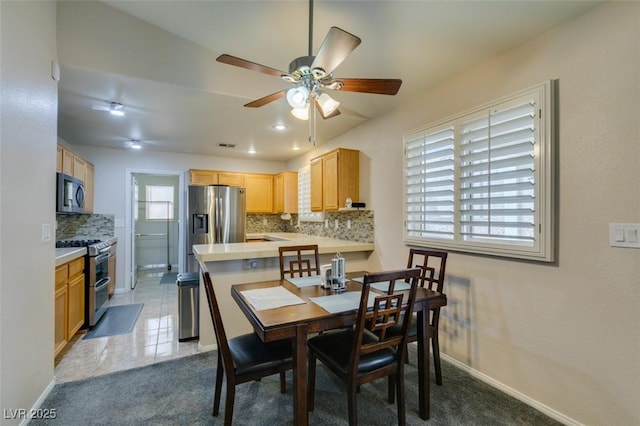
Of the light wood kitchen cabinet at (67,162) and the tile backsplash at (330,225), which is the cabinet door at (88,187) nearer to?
the light wood kitchen cabinet at (67,162)

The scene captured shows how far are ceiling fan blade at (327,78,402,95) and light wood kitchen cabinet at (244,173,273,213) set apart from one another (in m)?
4.07

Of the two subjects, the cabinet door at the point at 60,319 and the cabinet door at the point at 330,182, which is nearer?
the cabinet door at the point at 60,319

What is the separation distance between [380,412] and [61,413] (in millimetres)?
2042

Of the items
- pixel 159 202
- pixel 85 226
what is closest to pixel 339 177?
pixel 85 226

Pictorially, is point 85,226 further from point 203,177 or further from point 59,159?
point 203,177

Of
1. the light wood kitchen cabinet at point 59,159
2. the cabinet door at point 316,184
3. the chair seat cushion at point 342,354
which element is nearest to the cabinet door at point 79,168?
the light wood kitchen cabinet at point 59,159

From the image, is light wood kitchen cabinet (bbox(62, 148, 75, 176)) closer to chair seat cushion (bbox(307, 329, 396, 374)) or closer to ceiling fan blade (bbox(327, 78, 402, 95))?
ceiling fan blade (bbox(327, 78, 402, 95))

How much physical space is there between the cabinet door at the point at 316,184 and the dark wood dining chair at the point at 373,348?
7.65 ft

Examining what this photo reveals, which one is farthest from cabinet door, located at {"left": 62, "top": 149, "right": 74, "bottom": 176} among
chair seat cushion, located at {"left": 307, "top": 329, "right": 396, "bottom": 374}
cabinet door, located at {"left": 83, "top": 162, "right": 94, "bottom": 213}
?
chair seat cushion, located at {"left": 307, "top": 329, "right": 396, "bottom": 374}

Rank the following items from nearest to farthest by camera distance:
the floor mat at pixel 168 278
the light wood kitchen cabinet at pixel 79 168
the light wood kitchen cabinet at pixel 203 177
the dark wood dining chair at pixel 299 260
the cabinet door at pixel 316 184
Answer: the dark wood dining chair at pixel 299 260, the light wood kitchen cabinet at pixel 79 168, the cabinet door at pixel 316 184, the light wood kitchen cabinet at pixel 203 177, the floor mat at pixel 168 278

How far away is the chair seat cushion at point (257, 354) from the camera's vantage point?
5.20 ft

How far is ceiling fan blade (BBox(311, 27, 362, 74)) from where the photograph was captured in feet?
4.09

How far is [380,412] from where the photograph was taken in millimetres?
1808

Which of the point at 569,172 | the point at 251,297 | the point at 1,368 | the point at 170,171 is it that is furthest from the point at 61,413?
the point at 170,171
